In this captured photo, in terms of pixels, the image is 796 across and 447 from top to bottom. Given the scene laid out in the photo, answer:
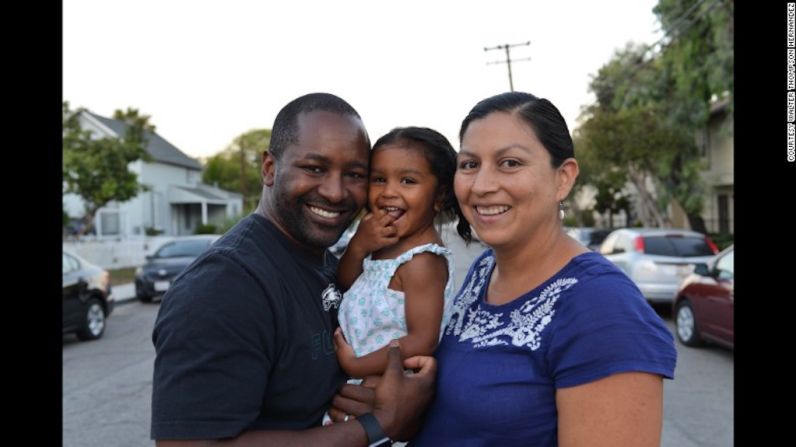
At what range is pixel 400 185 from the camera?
2771mm

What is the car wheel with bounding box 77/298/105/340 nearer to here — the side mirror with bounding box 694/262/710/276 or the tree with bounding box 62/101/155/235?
the side mirror with bounding box 694/262/710/276

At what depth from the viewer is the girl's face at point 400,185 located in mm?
2750

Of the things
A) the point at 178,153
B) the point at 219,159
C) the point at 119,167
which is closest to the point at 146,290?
the point at 119,167

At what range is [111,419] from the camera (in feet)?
22.3

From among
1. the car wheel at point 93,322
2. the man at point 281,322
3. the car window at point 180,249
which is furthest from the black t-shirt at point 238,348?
the car window at point 180,249

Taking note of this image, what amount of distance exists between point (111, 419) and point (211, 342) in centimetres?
573

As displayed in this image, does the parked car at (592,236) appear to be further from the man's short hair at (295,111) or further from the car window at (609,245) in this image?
the man's short hair at (295,111)

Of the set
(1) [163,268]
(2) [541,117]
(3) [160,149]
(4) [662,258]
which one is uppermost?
(3) [160,149]

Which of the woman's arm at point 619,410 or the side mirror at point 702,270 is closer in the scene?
the woman's arm at point 619,410

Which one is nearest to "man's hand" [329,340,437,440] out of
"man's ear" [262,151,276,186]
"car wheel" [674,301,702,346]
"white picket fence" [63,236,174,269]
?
"man's ear" [262,151,276,186]

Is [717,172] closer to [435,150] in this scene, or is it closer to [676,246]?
[676,246]

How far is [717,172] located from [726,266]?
23969mm

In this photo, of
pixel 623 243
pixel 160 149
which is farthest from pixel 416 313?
pixel 160 149
